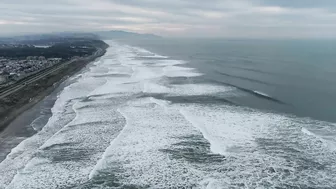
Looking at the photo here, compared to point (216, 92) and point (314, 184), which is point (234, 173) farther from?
point (216, 92)

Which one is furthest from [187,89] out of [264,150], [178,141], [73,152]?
[73,152]

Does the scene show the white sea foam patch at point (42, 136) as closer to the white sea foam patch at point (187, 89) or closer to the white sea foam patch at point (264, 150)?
the white sea foam patch at point (187, 89)

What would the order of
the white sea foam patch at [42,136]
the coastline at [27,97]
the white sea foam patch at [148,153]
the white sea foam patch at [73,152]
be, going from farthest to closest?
the coastline at [27,97]
the white sea foam patch at [42,136]
the white sea foam patch at [148,153]
the white sea foam patch at [73,152]

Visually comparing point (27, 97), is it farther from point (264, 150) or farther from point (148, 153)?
point (264, 150)

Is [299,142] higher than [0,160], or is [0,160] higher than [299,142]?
[299,142]

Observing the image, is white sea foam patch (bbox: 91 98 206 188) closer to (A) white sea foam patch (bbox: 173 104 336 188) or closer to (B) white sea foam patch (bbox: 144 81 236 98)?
(A) white sea foam patch (bbox: 173 104 336 188)

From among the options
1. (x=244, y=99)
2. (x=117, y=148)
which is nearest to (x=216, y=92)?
(x=244, y=99)

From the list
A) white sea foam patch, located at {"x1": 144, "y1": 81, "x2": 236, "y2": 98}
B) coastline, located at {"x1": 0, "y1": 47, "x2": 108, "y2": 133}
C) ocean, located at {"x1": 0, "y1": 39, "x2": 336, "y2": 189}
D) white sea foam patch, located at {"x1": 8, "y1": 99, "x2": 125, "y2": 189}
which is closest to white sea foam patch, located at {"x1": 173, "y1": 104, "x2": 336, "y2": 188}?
ocean, located at {"x1": 0, "y1": 39, "x2": 336, "y2": 189}

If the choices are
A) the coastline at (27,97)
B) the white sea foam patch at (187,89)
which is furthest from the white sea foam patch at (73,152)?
the white sea foam patch at (187,89)
